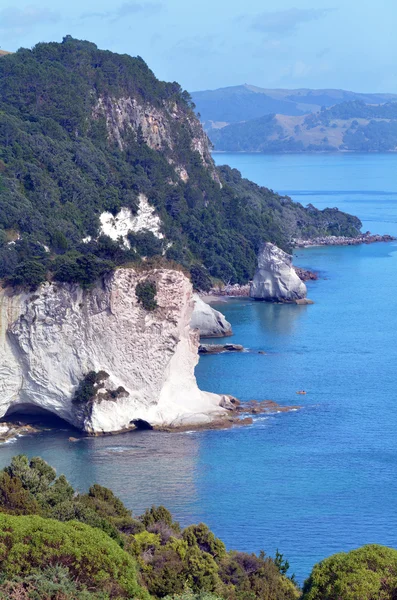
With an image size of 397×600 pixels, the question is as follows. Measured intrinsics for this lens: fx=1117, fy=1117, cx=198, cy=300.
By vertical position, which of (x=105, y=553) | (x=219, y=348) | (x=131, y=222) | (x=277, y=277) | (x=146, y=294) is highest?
(x=131, y=222)

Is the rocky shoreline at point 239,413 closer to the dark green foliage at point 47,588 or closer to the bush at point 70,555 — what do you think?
the bush at point 70,555

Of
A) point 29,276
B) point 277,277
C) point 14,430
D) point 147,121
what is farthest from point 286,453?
point 147,121

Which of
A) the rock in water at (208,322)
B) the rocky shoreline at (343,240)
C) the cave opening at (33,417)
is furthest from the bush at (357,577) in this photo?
the rocky shoreline at (343,240)

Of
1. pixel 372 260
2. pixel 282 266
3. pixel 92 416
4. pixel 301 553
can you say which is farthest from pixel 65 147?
pixel 301 553

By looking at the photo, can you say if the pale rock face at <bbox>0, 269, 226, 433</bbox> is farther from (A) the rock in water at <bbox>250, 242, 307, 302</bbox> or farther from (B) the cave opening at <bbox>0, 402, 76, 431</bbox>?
(A) the rock in water at <bbox>250, 242, 307, 302</bbox>

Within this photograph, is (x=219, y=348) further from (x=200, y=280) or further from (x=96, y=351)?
(x=200, y=280)

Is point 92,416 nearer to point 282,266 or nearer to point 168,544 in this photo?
point 168,544
